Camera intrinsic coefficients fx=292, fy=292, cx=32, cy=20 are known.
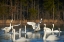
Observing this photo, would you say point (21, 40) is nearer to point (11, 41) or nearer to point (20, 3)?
point (11, 41)

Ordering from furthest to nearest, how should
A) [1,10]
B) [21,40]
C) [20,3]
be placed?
[20,3] → [1,10] → [21,40]

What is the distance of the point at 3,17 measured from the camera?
68750 mm

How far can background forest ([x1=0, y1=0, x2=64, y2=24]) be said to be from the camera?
69.4 m

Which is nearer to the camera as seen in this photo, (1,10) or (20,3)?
(1,10)

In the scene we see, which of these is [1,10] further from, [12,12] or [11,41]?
[11,41]

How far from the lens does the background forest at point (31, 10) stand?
69438 mm

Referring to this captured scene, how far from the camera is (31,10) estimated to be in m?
69.4

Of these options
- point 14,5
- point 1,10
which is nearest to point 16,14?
point 14,5

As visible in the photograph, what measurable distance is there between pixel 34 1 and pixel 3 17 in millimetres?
10513

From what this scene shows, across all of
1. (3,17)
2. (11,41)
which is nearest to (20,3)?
(3,17)

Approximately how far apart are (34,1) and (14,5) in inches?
213

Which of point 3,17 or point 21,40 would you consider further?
point 3,17

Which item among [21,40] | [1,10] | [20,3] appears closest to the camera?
[21,40]

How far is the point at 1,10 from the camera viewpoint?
66812 millimetres
